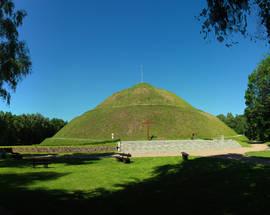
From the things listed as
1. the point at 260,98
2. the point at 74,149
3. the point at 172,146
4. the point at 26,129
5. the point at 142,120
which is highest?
the point at 260,98

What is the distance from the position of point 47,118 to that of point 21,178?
293 feet

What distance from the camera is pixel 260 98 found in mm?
51375

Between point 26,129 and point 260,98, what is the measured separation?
65.3m

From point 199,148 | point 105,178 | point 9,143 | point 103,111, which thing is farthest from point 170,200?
point 9,143

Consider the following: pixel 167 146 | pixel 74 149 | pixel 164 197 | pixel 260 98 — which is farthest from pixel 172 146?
pixel 164 197

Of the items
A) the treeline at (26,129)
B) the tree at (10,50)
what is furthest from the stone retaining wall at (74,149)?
the treeline at (26,129)

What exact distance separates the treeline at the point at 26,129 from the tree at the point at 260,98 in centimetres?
6074

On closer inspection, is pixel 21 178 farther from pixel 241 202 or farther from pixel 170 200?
pixel 241 202

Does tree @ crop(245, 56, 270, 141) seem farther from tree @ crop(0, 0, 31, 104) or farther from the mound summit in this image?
tree @ crop(0, 0, 31, 104)

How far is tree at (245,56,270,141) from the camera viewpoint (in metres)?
49.4

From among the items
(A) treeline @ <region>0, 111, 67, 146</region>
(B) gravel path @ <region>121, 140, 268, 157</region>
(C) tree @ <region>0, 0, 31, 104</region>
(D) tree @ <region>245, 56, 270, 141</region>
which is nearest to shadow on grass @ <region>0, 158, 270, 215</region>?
(C) tree @ <region>0, 0, 31, 104</region>

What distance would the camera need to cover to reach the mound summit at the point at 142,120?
198ft

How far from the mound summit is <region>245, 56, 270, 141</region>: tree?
32.8 ft

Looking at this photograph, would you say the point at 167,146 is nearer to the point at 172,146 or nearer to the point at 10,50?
the point at 172,146
